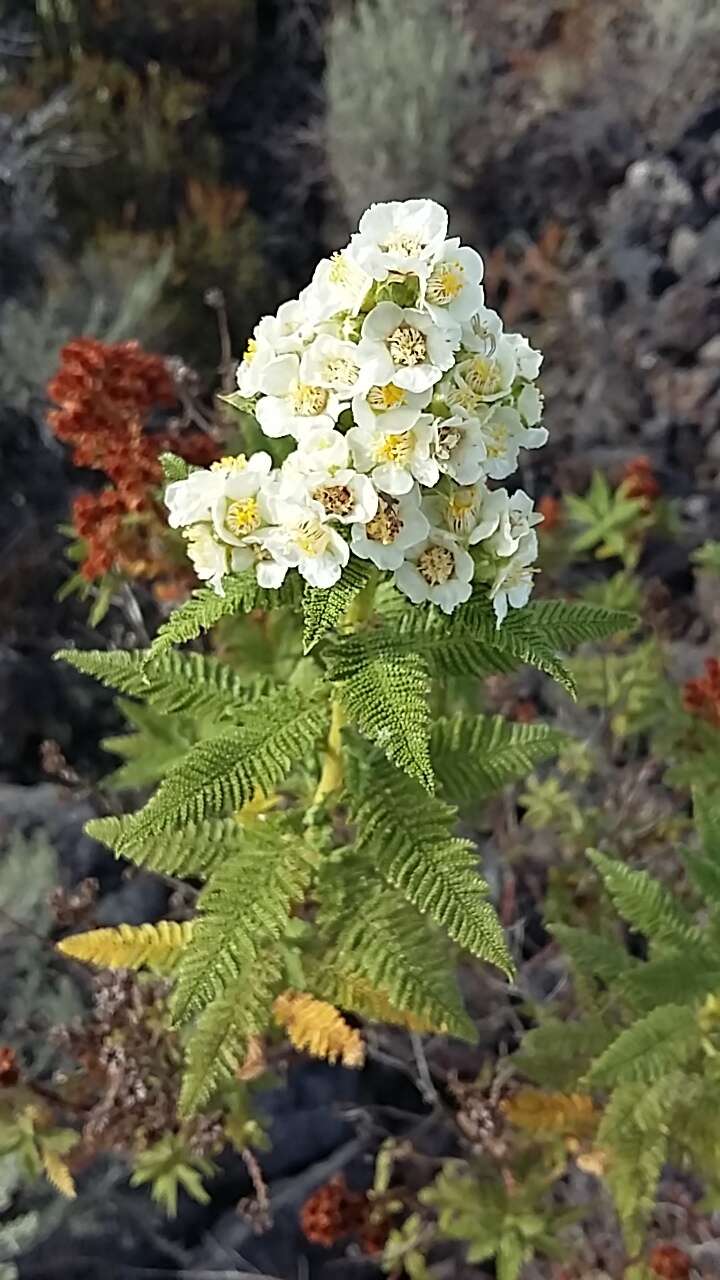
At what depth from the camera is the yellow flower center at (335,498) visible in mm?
1102

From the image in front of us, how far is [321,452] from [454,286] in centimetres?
21

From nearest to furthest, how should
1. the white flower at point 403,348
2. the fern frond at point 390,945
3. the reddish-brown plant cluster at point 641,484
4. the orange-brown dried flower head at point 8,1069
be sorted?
the white flower at point 403,348 < the fern frond at point 390,945 < the orange-brown dried flower head at point 8,1069 < the reddish-brown plant cluster at point 641,484

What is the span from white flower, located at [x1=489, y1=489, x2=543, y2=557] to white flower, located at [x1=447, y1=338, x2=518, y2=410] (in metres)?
0.10

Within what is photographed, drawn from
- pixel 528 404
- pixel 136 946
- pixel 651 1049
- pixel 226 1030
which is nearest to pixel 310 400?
pixel 528 404

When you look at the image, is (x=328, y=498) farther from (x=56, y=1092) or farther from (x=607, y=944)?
(x=56, y=1092)

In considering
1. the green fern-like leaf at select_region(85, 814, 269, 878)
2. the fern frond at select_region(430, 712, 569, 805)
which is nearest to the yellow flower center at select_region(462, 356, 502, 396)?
the fern frond at select_region(430, 712, 569, 805)

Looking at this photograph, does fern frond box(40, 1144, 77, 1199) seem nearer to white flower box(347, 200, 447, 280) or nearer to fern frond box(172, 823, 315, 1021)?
fern frond box(172, 823, 315, 1021)

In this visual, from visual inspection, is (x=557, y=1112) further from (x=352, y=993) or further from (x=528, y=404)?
(x=528, y=404)

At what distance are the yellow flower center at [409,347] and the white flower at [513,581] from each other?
226 millimetres

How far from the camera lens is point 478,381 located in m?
1.13

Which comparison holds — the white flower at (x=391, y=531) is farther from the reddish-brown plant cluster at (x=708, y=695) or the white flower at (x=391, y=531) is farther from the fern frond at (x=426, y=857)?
the reddish-brown plant cluster at (x=708, y=695)

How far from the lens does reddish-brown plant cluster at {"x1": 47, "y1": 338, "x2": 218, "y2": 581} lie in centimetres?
193

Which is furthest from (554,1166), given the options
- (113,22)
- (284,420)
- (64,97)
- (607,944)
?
(113,22)

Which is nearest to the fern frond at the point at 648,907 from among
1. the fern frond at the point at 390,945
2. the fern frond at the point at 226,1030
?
the fern frond at the point at 390,945
